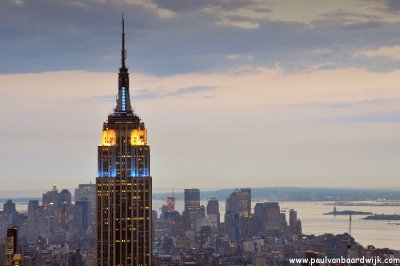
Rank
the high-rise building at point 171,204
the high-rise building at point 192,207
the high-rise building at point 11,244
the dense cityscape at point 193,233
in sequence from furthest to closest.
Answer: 1. the high-rise building at point 192,207
2. the high-rise building at point 171,204
3. the dense cityscape at point 193,233
4. the high-rise building at point 11,244

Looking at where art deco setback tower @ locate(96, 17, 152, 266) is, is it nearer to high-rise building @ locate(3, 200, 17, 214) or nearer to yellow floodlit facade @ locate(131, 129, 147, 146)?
yellow floodlit facade @ locate(131, 129, 147, 146)

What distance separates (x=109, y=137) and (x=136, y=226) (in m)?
2.06

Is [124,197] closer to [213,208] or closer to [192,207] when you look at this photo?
[213,208]

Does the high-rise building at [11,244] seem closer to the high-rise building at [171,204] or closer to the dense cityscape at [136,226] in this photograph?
the dense cityscape at [136,226]

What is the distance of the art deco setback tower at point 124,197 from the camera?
24547 mm

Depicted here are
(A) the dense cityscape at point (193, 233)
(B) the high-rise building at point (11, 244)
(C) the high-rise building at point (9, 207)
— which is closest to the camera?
(B) the high-rise building at point (11, 244)

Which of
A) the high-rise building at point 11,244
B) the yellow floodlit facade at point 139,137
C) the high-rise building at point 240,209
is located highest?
the yellow floodlit facade at point 139,137

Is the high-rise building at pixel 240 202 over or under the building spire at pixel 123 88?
under

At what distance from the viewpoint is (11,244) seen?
116ft

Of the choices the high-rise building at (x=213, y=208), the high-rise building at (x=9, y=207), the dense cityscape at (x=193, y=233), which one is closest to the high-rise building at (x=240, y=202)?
the dense cityscape at (x=193, y=233)

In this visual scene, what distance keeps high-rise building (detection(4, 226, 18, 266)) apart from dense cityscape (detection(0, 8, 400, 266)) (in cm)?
3

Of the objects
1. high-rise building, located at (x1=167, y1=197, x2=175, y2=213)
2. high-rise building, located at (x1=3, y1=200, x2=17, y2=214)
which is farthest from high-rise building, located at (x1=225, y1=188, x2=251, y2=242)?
high-rise building, located at (x1=3, y1=200, x2=17, y2=214)

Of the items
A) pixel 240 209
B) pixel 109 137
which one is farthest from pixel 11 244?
pixel 109 137

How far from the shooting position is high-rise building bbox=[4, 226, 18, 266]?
105ft
